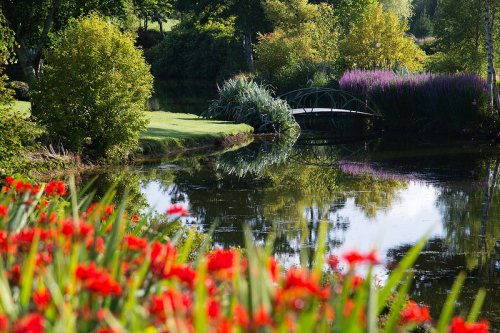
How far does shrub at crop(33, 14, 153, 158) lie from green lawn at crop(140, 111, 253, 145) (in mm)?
2667

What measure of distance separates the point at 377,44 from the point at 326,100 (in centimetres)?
448

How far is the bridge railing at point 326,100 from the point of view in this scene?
104 feet

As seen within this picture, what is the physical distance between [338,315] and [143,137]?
62.2 feet

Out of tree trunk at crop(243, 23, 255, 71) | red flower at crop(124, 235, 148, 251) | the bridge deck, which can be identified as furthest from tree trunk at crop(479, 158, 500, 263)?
tree trunk at crop(243, 23, 255, 71)

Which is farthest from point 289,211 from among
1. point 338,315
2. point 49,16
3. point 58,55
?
point 338,315

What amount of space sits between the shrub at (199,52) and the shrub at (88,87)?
3622 cm

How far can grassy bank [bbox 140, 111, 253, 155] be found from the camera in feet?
71.8

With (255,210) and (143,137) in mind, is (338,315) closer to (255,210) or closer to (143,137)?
(255,210)

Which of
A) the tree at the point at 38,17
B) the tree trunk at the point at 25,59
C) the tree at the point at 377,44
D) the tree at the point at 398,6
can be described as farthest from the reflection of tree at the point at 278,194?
the tree at the point at 398,6

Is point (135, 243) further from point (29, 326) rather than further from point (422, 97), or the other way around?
point (422, 97)

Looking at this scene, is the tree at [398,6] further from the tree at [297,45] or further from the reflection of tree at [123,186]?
the reflection of tree at [123,186]

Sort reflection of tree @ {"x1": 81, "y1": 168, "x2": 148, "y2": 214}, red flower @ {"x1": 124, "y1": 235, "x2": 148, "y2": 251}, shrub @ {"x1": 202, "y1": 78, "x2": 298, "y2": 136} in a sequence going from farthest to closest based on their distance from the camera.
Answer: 1. shrub @ {"x1": 202, "y1": 78, "x2": 298, "y2": 136}
2. reflection of tree @ {"x1": 81, "y1": 168, "x2": 148, "y2": 214}
3. red flower @ {"x1": 124, "y1": 235, "x2": 148, "y2": 251}

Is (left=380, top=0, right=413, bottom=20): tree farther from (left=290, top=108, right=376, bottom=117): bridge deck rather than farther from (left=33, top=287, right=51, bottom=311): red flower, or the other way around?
(left=33, top=287, right=51, bottom=311): red flower

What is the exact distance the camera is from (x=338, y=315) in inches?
117
